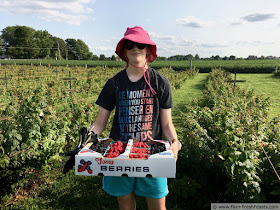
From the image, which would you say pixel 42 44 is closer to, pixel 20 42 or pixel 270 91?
pixel 20 42

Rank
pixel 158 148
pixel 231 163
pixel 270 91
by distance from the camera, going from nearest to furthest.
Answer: pixel 158 148, pixel 231 163, pixel 270 91

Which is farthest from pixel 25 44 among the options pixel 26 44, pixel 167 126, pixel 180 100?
pixel 167 126

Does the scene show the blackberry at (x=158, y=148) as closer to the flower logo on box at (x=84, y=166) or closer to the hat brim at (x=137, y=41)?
the flower logo on box at (x=84, y=166)

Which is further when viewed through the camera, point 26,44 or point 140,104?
point 26,44

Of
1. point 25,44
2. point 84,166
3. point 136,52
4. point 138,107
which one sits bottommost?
point 84,166

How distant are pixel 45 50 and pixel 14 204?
93762 mm

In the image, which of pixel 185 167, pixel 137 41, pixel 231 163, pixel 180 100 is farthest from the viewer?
pixel 180 100

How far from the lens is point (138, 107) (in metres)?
1.81

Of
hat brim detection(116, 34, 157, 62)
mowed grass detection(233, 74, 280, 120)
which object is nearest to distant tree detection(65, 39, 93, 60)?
mowed grass detection(233, 74, 280, 120)

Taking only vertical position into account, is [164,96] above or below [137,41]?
below

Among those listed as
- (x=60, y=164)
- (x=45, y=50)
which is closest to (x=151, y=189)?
(x=60, y=164)

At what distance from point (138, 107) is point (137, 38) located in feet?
1.63

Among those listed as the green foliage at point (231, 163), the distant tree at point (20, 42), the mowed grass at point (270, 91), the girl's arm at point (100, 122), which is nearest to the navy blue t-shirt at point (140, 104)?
the girl's arm at point (100, 122)

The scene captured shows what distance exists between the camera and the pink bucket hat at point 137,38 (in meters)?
1.67
